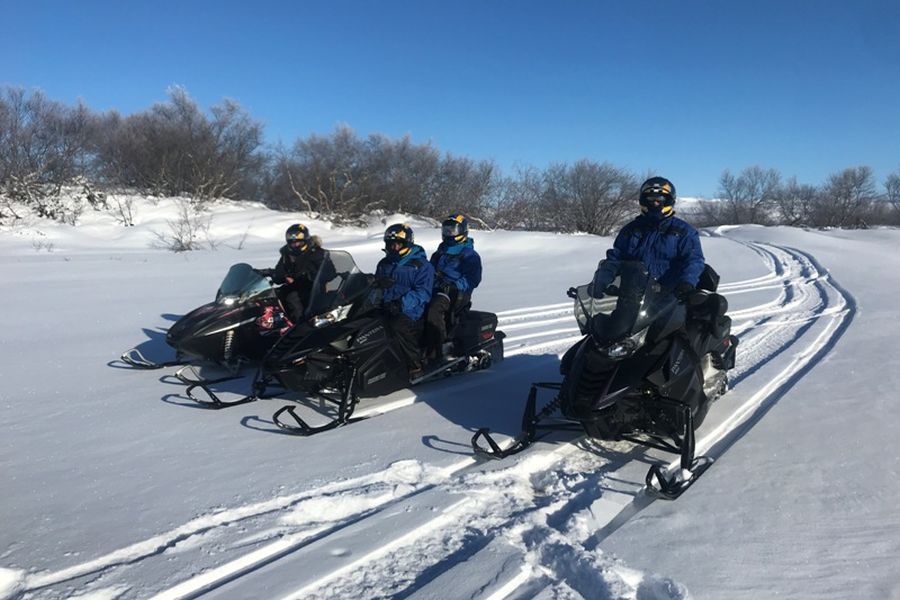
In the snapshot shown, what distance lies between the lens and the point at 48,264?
13.8 m

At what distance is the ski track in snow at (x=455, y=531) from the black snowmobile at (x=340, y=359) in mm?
1146

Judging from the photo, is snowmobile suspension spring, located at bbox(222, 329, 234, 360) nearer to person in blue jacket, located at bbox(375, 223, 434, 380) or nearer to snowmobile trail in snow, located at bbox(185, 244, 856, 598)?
person in blue jacket, located at bbox(375, 223, 434, 380)

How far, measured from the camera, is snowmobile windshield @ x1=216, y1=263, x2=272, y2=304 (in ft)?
20.6

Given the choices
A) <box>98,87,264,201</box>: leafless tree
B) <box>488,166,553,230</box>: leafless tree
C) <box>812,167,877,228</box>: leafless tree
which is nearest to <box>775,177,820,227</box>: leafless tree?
<box>812,167,877,228</box>: leafless tree

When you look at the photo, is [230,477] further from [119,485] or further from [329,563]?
[329,563]

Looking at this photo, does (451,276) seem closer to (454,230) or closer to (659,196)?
(454,230)

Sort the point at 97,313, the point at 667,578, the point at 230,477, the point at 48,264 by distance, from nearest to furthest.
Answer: the point at 667,578
the point at 230,477
the point at 97,313
the point at 48,264

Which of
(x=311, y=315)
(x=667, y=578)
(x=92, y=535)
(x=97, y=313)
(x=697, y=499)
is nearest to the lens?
Result: (x=667, y=578)

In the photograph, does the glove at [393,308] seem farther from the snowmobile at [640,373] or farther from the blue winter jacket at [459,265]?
the snowmobile at [640,373]

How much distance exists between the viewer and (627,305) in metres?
3.97

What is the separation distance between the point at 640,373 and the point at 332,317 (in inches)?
102

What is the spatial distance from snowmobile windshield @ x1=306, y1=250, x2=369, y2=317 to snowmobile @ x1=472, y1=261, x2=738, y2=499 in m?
1.84

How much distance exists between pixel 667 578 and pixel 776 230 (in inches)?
1400

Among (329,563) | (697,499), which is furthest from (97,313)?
(697,499)
